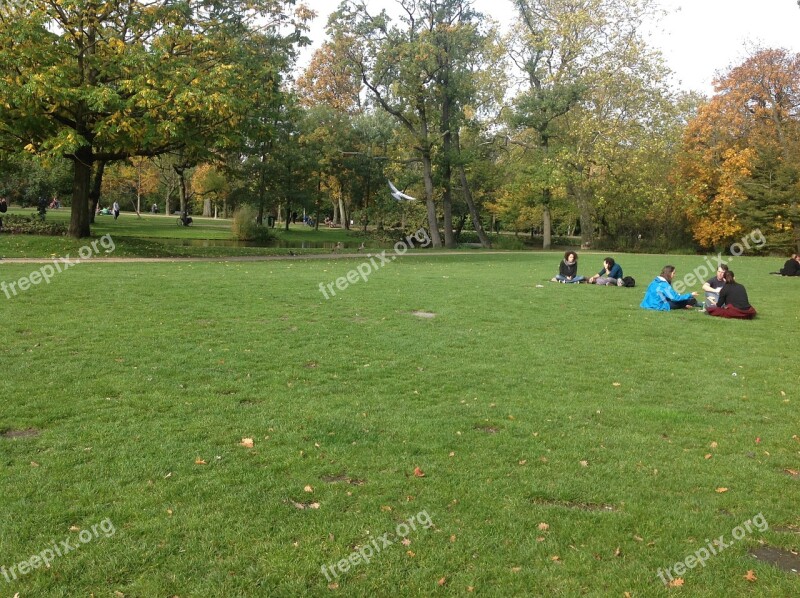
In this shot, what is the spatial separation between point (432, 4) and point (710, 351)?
103 ft

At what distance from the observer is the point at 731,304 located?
13852 millimetres

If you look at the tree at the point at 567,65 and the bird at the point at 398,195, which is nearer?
the tree at the point at 567,65

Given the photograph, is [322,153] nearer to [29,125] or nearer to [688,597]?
[29,125]

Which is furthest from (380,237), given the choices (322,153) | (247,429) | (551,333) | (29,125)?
(247,429)

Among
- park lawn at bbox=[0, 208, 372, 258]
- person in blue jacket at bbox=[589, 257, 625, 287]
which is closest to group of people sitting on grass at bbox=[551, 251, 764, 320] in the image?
person in blue jacket at bbox=[589, 257, 625, 287]

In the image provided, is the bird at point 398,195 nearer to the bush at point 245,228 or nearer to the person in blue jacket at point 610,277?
the bush at point 245,228

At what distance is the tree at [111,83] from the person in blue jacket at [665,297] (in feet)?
48.1

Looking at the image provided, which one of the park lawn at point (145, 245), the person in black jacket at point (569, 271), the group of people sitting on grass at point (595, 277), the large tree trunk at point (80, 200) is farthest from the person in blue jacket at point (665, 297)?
the large tree trunk at point (80, 200)

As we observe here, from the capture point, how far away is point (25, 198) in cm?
4603

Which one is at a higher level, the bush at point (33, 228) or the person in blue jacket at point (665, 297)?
the bush at point (33, 228)

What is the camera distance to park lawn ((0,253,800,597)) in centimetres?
388

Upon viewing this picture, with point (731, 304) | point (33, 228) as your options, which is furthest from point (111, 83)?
point (731, 304)

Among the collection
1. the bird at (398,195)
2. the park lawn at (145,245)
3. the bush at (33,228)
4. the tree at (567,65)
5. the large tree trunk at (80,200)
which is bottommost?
the park lawn at (145,245)

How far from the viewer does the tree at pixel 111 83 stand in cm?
1914
